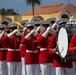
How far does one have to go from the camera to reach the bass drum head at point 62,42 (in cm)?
822

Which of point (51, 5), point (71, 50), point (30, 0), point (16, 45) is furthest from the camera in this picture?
point (51, 5)

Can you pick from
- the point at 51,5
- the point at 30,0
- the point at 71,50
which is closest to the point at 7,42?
→ the point at 71,50

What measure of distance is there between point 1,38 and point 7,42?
1.90ft

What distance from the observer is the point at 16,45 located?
1206cm

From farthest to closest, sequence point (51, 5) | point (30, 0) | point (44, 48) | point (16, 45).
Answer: point (51, 5) < point (30, 0) < point (16, 45) < point (44, 48)

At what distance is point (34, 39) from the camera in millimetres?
11008

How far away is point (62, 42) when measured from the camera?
27.7ft

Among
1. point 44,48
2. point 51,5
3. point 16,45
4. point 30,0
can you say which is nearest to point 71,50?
point 44,48

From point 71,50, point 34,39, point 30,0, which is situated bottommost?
point 71,50

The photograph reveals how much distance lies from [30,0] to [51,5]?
676 cm

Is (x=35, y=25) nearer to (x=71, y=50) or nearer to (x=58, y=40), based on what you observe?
(x=58, y=40)

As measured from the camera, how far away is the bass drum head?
822 centimetres

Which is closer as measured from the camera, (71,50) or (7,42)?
(71,50)

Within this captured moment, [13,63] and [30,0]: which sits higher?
[30,0]
